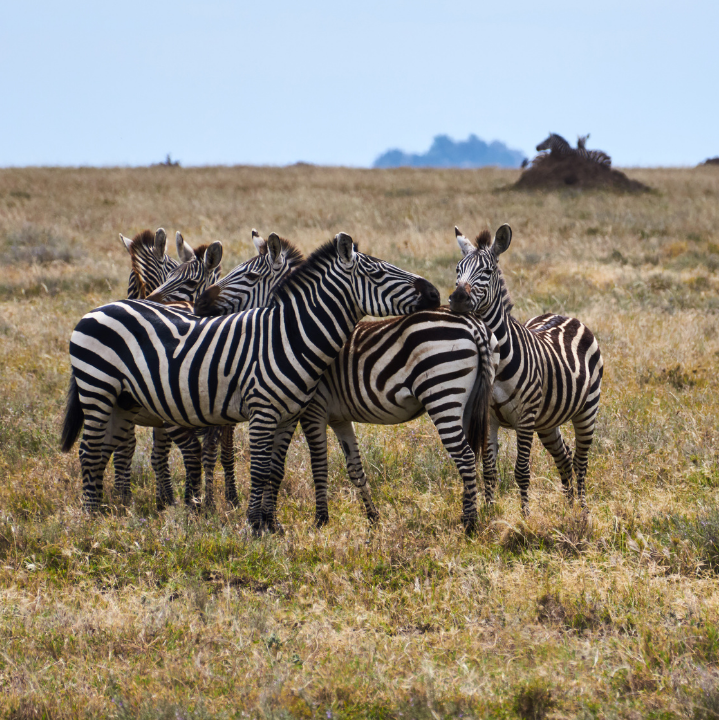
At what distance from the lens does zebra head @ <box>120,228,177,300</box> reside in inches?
281

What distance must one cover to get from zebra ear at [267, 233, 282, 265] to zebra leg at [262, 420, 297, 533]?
5.50 ft

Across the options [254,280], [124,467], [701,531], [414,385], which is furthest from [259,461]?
[701,531]

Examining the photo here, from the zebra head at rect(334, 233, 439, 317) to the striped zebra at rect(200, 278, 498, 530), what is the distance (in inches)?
4.7

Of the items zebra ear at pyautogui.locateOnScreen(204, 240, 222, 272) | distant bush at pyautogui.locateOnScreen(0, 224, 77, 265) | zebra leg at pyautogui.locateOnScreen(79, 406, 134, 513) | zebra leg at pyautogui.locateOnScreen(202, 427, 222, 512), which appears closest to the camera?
zebra leg at pyautogui.locateOnScreen(79, 406, 134, 513)

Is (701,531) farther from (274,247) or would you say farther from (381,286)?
(274,247)

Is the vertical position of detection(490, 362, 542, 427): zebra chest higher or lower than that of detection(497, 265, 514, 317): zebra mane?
lower

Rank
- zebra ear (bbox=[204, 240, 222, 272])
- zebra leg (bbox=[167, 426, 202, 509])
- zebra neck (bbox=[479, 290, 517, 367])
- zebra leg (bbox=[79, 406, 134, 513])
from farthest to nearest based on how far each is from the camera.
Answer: zebra ear (bbox=[204, 240, 222, 272])
zebra leg (bbox=[167, 426, 202, 509])
zebra leg (bbox=[79, 406, 134, 513])
zebra neck (bbox=[479, 290, 517, 367])

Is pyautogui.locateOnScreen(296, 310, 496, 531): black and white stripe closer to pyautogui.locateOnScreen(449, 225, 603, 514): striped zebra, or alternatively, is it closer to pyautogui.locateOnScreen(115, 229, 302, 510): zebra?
pyautogui.locateOnScreen(449, 225, 603, 514): striped zebra

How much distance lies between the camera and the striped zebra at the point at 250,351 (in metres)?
5.15

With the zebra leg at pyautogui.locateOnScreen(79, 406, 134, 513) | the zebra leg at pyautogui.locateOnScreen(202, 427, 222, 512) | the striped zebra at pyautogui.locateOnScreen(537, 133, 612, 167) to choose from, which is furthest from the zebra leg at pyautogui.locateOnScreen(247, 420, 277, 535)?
the striped zebra at pyautogui.locateOnScreen(537, 133, 612, 167)

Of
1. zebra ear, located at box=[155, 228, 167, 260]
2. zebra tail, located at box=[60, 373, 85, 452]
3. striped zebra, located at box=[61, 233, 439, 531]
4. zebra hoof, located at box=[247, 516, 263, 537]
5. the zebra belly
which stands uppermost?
zebra ear, located at box=[155, 228, 167, 260]

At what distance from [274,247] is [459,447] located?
102 inches

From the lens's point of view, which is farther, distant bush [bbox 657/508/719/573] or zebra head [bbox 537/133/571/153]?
zebra head [bbox 537/133/571/153]

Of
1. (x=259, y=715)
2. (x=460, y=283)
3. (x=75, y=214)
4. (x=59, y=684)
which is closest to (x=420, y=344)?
(x=460, y=283)
